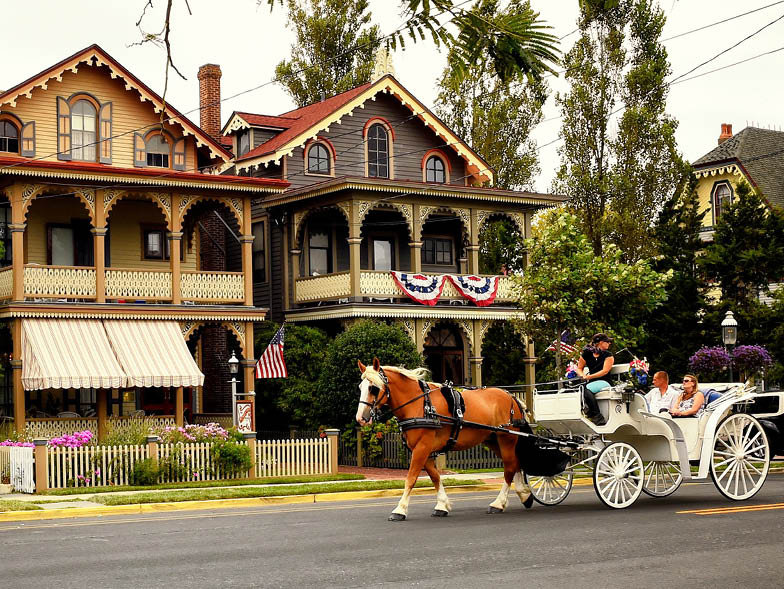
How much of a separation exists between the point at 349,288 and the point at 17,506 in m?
16.3

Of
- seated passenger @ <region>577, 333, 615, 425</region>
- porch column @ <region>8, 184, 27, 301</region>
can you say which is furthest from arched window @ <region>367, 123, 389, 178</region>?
seated passenger @ <region>577, 333, 615, 425</region>

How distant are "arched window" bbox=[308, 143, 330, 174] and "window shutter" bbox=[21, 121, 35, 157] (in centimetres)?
966

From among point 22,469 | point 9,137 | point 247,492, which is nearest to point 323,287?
point 9,137

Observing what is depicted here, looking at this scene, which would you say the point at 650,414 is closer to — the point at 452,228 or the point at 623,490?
the point at 623,490

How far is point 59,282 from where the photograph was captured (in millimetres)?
29578

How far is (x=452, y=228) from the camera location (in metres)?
40.6

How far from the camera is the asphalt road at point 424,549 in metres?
10.4

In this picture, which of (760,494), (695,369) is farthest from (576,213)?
(760,494)

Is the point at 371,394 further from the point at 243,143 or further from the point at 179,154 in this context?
the point at 243,143

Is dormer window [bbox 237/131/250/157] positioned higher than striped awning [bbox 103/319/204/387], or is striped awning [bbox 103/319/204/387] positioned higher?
dormer window [bbox 237/131/250/157]

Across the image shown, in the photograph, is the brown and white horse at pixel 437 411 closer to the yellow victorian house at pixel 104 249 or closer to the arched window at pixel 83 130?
the yellow victorian house at pixel 104 249

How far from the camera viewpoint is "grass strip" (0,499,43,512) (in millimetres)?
18719

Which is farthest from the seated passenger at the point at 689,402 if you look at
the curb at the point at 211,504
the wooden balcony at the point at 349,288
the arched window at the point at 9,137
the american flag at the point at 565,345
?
the arched window at the point at 9,137

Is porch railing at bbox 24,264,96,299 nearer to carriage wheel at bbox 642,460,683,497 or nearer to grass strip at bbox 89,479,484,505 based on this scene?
grass strip at bbox 89,479,484,505
